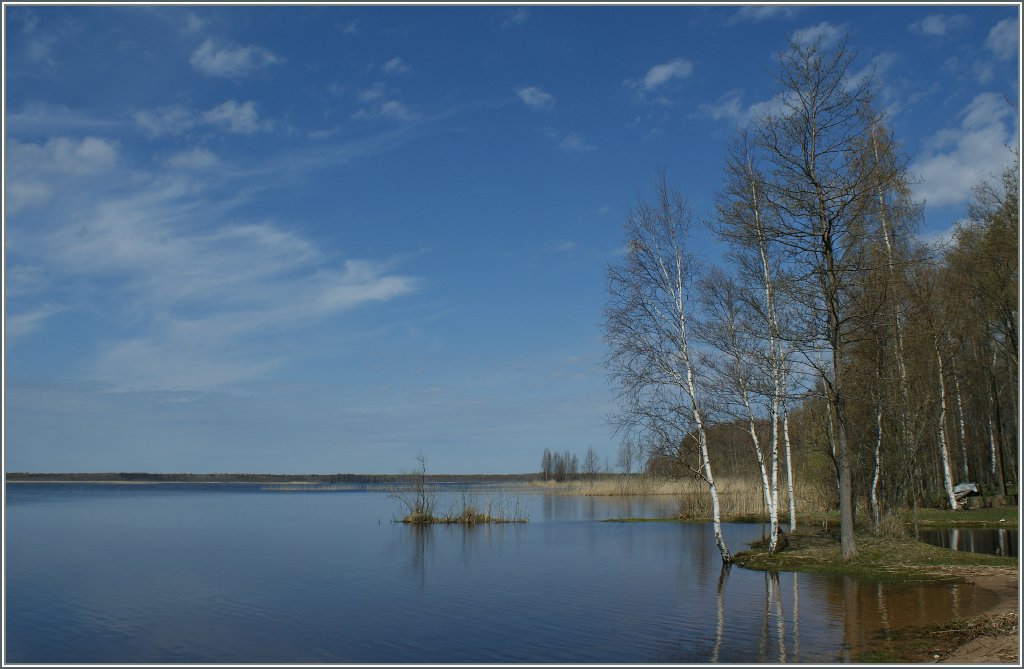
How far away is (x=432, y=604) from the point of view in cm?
1506

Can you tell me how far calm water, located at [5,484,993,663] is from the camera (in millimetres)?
11070

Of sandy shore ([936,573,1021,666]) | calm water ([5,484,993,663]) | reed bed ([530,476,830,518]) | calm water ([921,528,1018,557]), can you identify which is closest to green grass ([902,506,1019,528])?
calm water ([921,528,1018,557])

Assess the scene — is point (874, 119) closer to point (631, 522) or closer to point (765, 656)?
point (765, 656)

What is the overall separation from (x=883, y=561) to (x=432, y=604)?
33.4 ft

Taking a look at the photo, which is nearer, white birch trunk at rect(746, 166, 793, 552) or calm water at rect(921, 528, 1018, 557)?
white birch trunk at rect(746, 166, 793, 552)

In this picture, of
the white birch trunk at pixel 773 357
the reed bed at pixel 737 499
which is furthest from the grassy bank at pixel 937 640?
the reed bed at pixel 737 499

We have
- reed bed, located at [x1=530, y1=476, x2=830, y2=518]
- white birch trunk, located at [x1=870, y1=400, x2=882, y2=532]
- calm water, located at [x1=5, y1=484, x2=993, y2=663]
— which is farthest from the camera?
reed bed, located at [x1=530, y1=476, x2=830, y2=518]

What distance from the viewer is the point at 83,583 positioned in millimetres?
17656

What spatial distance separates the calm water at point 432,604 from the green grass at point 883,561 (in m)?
0.76

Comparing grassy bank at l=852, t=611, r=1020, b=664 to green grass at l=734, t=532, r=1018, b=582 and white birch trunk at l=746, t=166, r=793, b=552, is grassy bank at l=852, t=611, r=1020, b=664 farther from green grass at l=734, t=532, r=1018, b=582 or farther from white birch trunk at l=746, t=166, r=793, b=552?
white birch trunk at l=746, t=166, r=793, b=552

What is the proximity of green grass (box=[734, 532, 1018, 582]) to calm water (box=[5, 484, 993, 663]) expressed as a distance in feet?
2.50

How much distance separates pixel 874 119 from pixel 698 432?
28.9 ft

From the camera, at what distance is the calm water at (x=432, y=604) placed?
36.3 ft

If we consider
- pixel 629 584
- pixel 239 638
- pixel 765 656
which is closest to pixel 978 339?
pixel 629 584
